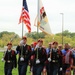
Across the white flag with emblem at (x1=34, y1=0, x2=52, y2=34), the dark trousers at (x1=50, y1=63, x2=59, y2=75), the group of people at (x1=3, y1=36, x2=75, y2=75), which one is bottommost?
the dark trousers at (x1=50, y1=63, x2=59, y2=75)

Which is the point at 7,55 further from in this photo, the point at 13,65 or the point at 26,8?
the point at 26,8

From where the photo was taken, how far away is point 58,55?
670 inches

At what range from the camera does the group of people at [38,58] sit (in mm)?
16375

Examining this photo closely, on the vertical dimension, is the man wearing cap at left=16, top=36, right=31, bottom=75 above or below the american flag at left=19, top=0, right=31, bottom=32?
below

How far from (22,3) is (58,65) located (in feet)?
13.9

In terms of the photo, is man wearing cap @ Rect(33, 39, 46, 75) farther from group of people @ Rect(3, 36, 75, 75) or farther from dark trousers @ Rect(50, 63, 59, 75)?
dark trousers @ Rect(50, 63, 59, 75)

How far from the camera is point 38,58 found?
16422 millimetres

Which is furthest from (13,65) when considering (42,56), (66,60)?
(66,60)

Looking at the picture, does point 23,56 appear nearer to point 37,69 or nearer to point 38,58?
point 38,58

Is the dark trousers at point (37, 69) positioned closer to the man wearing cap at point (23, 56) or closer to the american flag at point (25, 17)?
the man wearing cap at point (23, 56)

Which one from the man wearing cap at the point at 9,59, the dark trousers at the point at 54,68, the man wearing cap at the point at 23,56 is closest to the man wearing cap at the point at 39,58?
the man wearing cap at the point at 23,56

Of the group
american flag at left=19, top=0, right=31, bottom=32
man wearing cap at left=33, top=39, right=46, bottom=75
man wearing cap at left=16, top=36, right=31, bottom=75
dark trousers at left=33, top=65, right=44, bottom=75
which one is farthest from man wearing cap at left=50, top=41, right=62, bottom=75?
american flag at left=19, top=0, right=31, bottom=32

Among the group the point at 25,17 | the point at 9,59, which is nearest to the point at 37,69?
the point at 9,59

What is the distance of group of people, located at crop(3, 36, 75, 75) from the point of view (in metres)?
16.4
